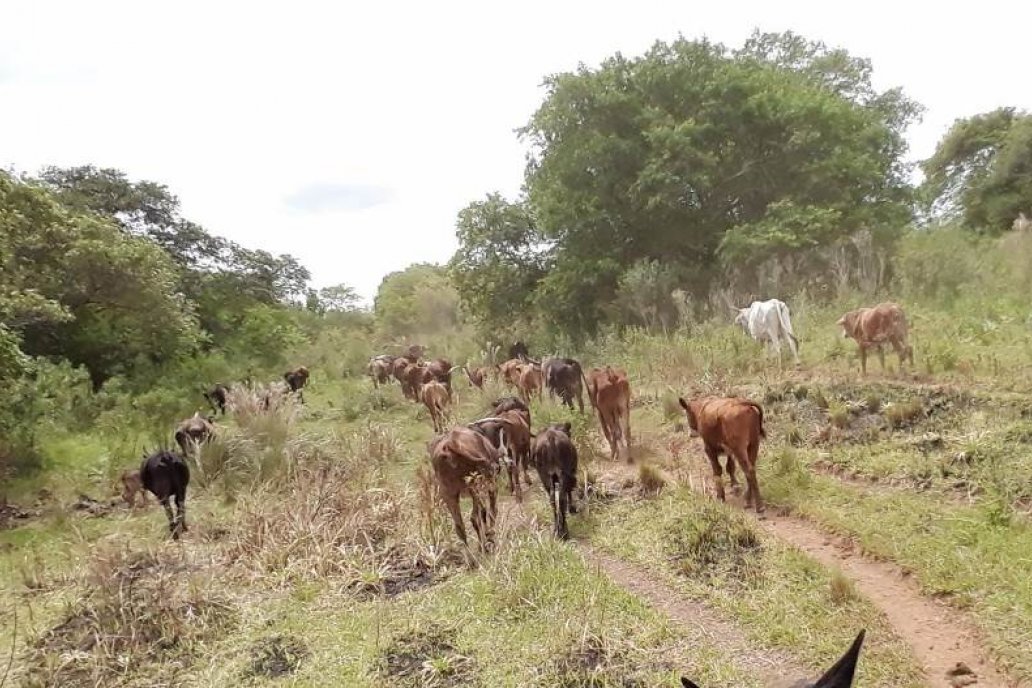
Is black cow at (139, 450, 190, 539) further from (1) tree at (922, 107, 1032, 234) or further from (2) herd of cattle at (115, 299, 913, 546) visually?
(1) tree at (922, 107, 1032, 234)

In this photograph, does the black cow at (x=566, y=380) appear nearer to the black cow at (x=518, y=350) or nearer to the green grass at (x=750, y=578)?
the green grass at (x=750, y=578)

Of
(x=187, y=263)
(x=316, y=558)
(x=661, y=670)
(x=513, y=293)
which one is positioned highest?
(x=187, y=263)

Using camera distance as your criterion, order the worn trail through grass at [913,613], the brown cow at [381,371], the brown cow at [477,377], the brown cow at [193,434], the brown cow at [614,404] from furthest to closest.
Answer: the brown cow at [381,371], the brown cow at [477,377], the brown cow at [193,434], the brown cow at [614,404], the worn trail through grass at [913,613]

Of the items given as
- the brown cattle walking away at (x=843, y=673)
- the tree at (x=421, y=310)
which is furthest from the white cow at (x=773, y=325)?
the tree at (x=421, y=310)

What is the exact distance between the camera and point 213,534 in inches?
308

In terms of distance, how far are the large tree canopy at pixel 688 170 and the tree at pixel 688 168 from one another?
0.04 metres

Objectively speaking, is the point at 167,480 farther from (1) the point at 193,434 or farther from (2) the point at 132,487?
(1) the point at 193,434

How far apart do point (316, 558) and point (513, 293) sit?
15152mm

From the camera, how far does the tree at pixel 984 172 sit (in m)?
22.4

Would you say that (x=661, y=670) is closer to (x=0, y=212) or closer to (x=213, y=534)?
(x=213, y=534)

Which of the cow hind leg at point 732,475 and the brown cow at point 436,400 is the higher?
the brown cow at point 436,400

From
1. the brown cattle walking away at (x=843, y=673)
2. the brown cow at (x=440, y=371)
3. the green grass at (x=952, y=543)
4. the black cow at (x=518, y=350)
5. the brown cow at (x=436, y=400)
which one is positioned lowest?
the green grass at (x=952, y=543)

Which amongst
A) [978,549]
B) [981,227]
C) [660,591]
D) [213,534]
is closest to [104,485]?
[213,534]

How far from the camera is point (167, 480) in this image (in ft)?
27.0
